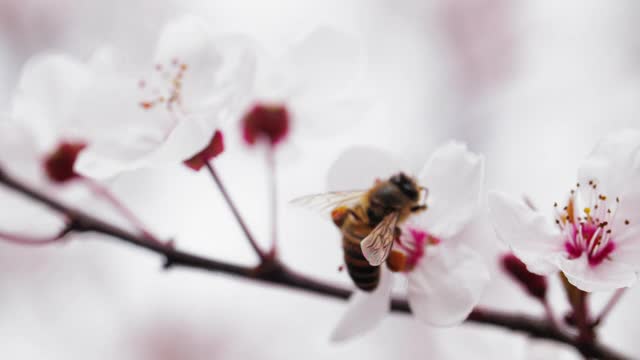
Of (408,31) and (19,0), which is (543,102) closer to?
(408,31)

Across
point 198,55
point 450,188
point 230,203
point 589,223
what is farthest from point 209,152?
point 589,223

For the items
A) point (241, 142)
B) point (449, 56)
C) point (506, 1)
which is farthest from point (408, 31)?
point (241, 142)

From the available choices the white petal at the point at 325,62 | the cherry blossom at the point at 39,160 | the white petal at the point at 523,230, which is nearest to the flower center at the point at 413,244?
the white petal at the point at 523,230

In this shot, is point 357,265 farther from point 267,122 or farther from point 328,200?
point 267,122

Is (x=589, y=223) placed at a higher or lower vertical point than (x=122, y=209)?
higher

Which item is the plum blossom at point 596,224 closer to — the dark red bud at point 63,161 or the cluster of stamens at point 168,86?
the cluster of stamens at point 168,86

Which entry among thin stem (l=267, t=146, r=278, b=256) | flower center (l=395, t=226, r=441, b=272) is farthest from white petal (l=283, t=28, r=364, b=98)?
flower center (l=395, t=226, r=441, b=272)

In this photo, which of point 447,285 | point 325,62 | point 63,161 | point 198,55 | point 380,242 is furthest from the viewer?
point 63,161
